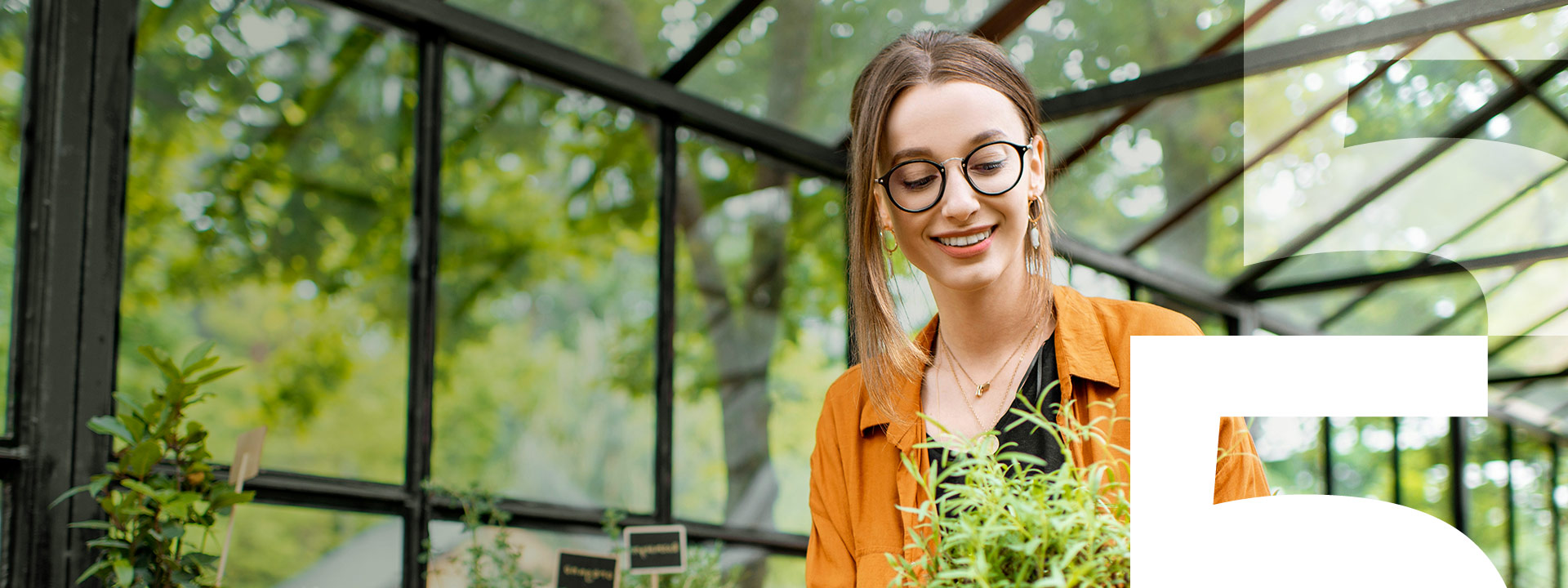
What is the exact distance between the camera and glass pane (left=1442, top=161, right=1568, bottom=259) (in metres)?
3.97

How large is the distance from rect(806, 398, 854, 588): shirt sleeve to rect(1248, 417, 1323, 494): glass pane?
12.6 ft

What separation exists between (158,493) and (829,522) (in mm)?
1262

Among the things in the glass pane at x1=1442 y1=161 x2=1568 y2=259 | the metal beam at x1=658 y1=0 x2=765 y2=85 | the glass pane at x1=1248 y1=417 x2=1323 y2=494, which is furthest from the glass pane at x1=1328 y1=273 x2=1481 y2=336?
the metal beam at x1=658 y1=0 x2=765 y2=85

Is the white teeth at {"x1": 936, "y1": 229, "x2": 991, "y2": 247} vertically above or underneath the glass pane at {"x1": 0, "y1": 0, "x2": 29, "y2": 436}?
underneath

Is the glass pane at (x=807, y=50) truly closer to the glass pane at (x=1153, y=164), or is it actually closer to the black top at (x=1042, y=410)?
the glass pane at (x=1153, y=164)

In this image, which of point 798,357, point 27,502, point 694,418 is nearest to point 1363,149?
point 798,357

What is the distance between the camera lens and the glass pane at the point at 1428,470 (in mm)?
5633

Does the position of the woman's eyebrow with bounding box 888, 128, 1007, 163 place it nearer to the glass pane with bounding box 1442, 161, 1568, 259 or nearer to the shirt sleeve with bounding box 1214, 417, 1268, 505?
the shirt sleeve with bounding box 1214, 417, 1268, 505

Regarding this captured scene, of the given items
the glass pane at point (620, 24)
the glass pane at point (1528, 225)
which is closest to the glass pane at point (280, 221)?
the glass pane at point (620, 24)

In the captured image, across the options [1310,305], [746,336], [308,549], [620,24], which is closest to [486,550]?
[308,549]

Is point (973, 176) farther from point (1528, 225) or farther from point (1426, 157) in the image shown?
point (1528, 225)

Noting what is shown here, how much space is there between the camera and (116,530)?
1.83 m

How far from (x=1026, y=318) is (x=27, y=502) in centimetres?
191

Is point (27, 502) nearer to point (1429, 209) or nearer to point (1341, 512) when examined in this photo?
point (1341, 512)
